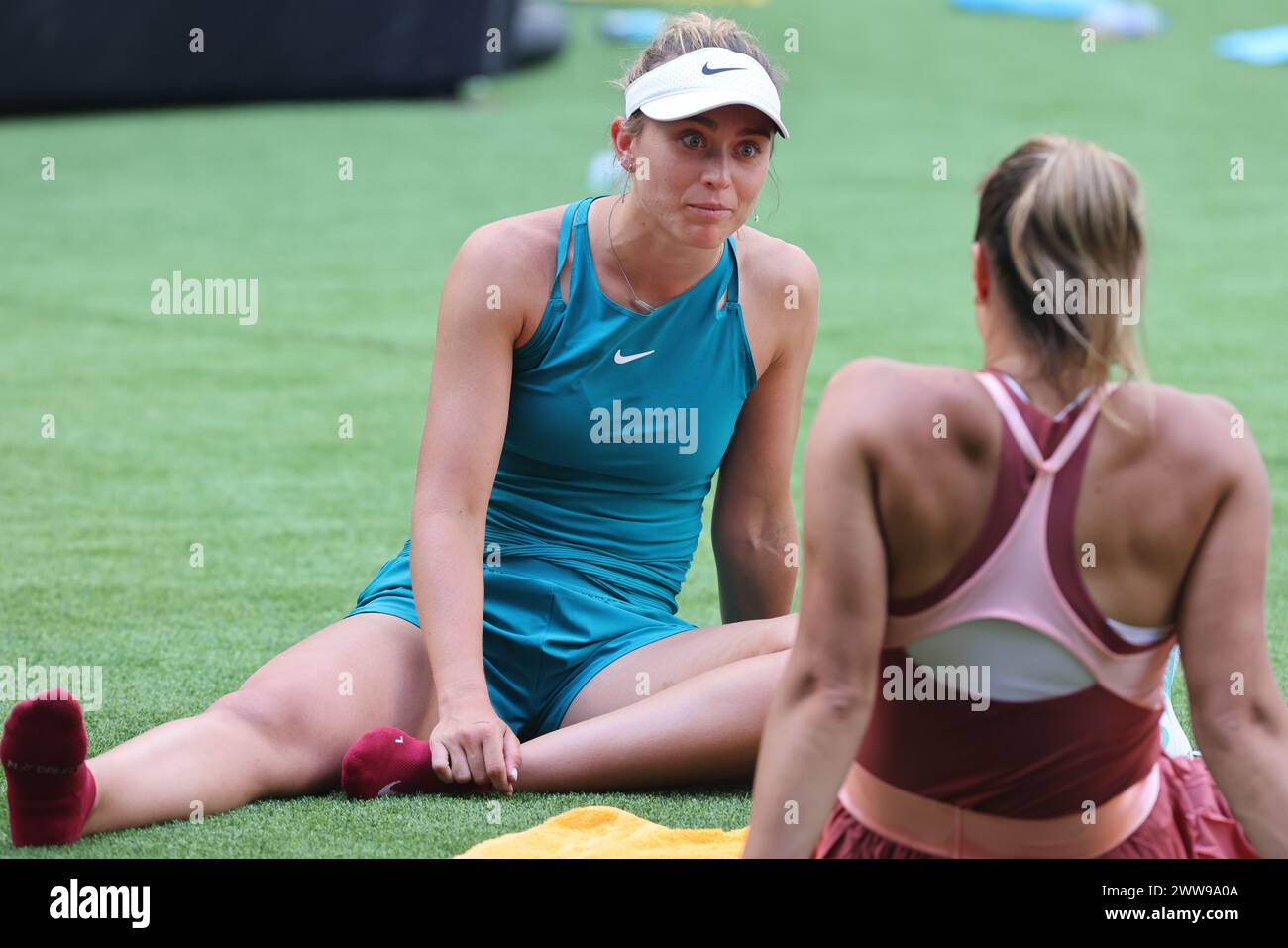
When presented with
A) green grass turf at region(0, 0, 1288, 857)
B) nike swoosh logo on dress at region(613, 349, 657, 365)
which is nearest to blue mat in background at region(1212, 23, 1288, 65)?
green grass turf at region(0, 0, 1288, 857)

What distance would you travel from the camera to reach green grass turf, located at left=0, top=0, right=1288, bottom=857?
3.91 m

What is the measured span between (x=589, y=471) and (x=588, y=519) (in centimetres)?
10

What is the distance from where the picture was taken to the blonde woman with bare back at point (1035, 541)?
1.77 m

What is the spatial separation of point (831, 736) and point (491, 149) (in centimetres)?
1114

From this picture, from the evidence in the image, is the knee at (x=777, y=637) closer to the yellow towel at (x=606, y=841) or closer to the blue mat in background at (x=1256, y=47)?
the yellow towel at (x=606, y=841)

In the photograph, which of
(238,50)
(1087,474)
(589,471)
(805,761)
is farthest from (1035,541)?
(238,50)

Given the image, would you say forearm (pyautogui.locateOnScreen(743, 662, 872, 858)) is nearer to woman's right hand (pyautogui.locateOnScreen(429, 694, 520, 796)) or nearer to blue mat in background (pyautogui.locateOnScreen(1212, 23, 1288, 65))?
woman's right hand (pyautogui.locateOnScreen(429, 694, 520, 796))

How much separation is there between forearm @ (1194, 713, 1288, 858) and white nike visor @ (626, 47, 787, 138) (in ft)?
4.38

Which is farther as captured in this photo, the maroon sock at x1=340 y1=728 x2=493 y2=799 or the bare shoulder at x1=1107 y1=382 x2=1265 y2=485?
the maroon sock at x1=340 y1=728 x2=493 y2=799

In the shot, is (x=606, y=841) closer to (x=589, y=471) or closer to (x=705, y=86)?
(x=589, y=471)

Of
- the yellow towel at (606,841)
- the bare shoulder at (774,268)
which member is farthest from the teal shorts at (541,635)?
the bare shoulder at (774,268)

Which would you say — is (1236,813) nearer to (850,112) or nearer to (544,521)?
(544,521)
